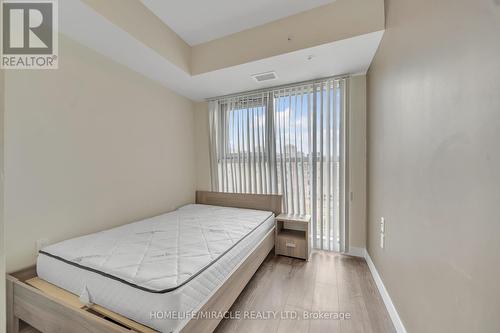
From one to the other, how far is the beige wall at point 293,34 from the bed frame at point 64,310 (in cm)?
226

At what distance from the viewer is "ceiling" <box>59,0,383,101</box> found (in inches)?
65.9

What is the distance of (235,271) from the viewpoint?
5.12ft

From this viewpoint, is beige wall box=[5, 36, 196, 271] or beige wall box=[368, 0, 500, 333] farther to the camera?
beige wall box=[5, 36, 196, 271]

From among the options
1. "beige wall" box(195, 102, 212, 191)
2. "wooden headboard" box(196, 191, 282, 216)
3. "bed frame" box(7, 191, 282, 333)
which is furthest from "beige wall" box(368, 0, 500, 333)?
"beige wall" box(195, 102, 212, 191)

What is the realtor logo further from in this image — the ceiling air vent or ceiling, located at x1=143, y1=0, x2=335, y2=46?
the ceiling air vent

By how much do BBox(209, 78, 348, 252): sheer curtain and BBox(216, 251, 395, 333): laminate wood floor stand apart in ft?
1.79

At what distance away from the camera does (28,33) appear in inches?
63.5

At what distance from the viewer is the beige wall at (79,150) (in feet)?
4.99

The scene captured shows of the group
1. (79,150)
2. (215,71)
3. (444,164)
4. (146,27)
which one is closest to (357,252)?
(444,164)

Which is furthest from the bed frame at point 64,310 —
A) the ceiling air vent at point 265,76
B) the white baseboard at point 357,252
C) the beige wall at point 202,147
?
the ceiling air vent at point 265,76

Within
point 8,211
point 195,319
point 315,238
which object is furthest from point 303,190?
point 8,211

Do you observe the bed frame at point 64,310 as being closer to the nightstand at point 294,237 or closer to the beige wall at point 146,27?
the nightstand at point 294,237

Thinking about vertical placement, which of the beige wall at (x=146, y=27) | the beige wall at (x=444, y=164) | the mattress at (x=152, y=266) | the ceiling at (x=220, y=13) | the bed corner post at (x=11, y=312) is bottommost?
the bed corner post at (x=11, y=312)

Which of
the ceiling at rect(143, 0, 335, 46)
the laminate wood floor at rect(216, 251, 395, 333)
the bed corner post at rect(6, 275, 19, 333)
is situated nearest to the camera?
the bed corner post at rect(6, 275, 19, 333)
